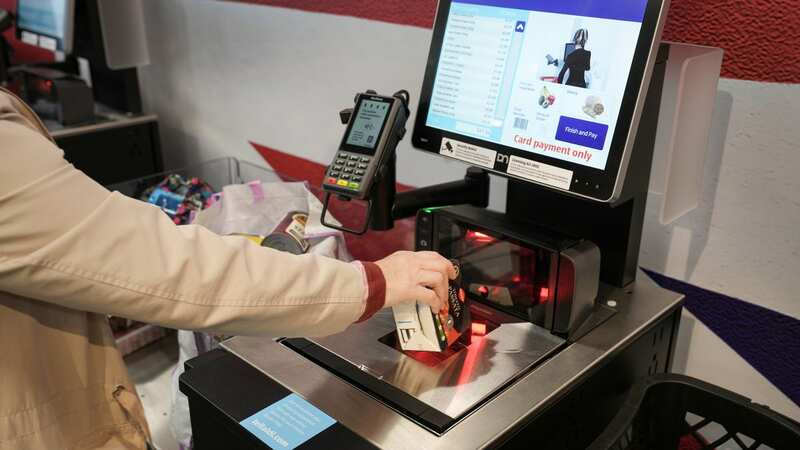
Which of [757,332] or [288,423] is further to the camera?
[757,332]

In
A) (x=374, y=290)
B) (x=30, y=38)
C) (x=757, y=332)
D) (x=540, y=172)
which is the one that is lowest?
(x=757, y=332)

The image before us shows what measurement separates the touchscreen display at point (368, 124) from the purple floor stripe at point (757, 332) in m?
0.68

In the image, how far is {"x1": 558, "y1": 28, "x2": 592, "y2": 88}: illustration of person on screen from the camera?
3.08 feet

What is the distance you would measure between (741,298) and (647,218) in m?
0.23

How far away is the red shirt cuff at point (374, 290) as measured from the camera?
84cm

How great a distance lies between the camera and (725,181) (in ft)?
3.98

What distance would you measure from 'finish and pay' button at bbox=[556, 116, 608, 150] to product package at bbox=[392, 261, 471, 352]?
247mm

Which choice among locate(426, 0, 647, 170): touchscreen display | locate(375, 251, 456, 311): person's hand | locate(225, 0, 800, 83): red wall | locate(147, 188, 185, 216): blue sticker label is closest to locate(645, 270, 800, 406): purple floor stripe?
locate(225, 0, 800, 83): red wall

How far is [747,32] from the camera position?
1.14 meters

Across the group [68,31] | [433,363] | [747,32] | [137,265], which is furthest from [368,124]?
[68,31]

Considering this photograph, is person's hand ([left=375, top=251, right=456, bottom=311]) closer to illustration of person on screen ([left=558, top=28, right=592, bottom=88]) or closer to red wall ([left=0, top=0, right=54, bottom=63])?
illustration of person on screen ([left=558, top=28, right=592, bottom=88])

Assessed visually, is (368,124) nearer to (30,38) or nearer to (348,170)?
(348,170)

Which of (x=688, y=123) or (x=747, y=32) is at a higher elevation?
(x=747, y=32)

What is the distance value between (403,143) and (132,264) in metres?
1.16
